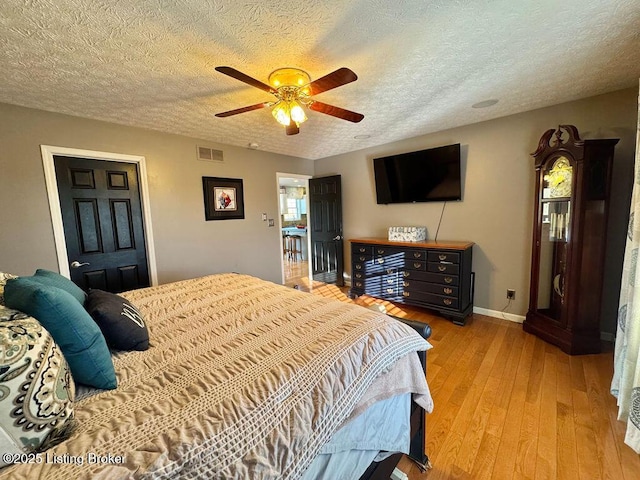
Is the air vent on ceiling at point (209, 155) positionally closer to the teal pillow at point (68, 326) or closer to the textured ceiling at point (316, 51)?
the textured ceiling at point (316, 51)

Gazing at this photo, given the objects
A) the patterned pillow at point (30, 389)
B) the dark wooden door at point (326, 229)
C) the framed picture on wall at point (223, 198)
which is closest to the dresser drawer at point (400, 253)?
the dark wooden door at point (326, 229)

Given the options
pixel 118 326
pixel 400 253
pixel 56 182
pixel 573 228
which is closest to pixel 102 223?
pixel 56 182

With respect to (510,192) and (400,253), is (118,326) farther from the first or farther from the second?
(510,192)

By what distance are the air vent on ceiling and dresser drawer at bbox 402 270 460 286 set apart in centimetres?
292

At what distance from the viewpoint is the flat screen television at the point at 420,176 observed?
321 cm

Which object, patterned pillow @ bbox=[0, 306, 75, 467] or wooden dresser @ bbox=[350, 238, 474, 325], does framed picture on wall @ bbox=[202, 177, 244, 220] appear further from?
patterned pillow @ bbox=[0, 306, 75, 467]

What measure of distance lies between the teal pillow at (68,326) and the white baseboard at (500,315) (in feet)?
11.9

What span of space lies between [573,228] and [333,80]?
2469mm

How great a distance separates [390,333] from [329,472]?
60 cm

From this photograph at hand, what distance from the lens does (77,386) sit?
36.7 inches

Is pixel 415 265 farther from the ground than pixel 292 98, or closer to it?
closer to it

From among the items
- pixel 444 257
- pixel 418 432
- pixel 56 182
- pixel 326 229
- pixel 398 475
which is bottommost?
pixel 398 475

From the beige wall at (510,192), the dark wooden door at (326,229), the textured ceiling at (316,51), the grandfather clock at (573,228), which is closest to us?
the textured ceiling at (316,51)

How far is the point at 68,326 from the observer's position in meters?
0.89
